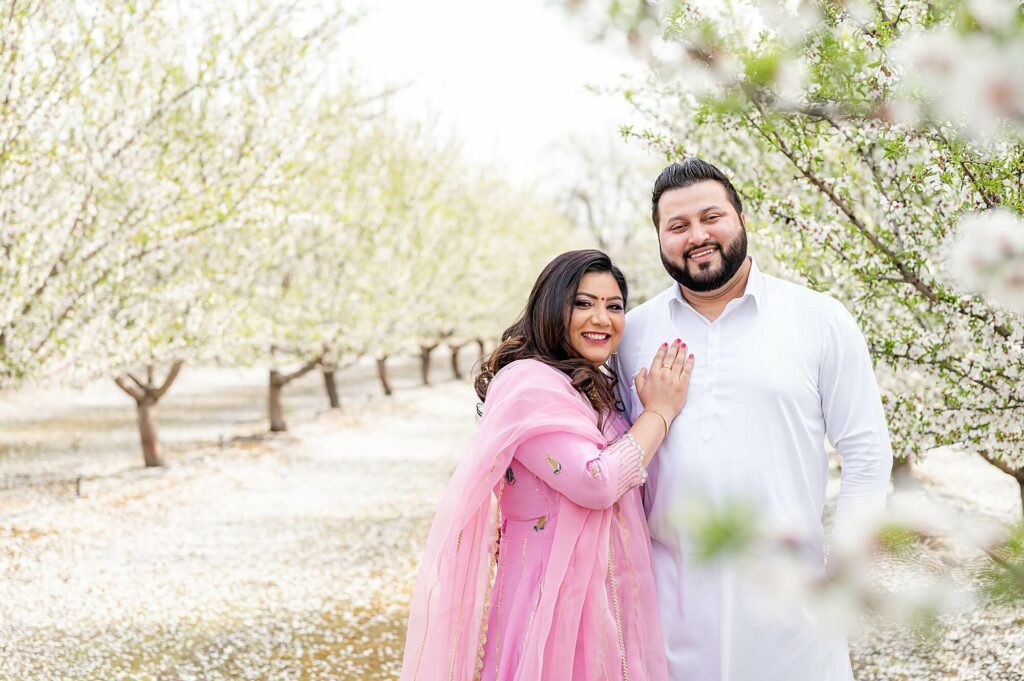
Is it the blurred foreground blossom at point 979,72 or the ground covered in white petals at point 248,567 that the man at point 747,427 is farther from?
the blurred foreground blossom at point 979,72

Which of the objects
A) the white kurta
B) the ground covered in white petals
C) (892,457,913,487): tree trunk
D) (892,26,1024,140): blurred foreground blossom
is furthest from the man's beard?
(892,457,913,487): tree trunk

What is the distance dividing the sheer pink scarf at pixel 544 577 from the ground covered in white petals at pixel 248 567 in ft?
2.84

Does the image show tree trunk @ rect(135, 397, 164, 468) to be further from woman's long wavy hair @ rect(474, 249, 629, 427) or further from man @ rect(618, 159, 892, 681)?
man @ rect(618, 159, 892, 681)

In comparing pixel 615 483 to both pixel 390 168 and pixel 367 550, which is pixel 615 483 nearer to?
pixel 367 550

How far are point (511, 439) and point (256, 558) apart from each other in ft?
19.4

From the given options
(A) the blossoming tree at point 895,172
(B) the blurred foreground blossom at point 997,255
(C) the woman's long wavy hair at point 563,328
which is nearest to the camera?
(B) the blurred foreground blossom at point 997,255

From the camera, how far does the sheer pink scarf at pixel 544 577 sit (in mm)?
2264

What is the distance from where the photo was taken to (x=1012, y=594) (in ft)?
2.43

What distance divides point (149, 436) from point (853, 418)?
11.0 m

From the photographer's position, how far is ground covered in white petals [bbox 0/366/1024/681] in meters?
4.97

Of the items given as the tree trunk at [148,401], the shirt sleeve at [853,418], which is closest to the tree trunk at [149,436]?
the tree trunk at [148,401]

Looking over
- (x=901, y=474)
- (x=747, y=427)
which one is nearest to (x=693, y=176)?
(x=747, y=427)

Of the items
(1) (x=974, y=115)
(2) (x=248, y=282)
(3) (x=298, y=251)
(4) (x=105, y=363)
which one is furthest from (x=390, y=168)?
(1) (x=974, y=115)

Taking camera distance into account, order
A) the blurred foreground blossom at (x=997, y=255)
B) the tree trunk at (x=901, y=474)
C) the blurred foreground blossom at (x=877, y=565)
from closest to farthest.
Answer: the blurred foreground blossom at (x=877, y=565) → the blurred foreground blossom at (x=997, y=255) → the tree trunk at (x=901, y=474)
